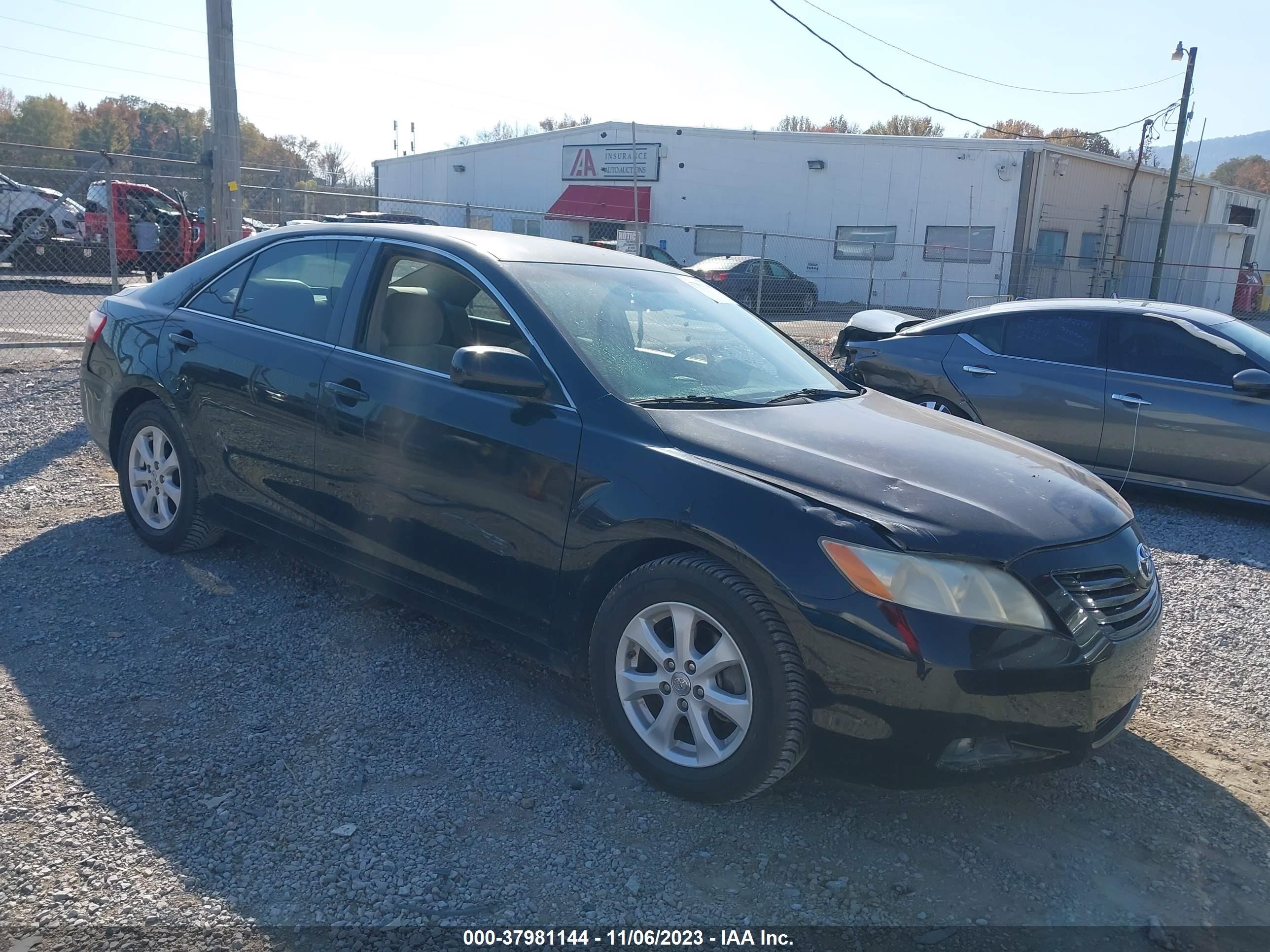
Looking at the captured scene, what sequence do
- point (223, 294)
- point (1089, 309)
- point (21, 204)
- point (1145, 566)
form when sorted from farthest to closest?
point (21, 204) < point (1089, 309) < point (223, 294) < point (1145, 566)

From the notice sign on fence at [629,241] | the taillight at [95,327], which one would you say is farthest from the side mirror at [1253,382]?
the notice sign on fence at [629,241]

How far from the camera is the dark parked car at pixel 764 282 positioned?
23.2 m

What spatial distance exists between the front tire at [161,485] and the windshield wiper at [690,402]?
2.45 meters

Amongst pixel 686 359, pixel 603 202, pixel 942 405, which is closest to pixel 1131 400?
pixel 942 405

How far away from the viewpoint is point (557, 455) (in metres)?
3.45

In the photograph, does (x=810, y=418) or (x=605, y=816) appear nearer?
(x=605, y=816)

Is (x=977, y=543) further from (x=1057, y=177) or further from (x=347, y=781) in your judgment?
(x=1057, y=177)

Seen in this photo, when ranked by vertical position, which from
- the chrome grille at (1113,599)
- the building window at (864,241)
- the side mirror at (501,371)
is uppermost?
the building window at (864,241)

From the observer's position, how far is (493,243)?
4176mm

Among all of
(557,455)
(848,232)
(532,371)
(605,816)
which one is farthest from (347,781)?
(848,232)

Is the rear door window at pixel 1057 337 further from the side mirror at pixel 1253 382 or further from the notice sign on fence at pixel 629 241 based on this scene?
the notice sign on fence at pixel 629 241

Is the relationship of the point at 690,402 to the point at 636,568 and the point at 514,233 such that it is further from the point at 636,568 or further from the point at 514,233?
the point at 514,233

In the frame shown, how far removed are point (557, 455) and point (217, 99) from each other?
8.36m

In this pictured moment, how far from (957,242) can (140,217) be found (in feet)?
67.8
